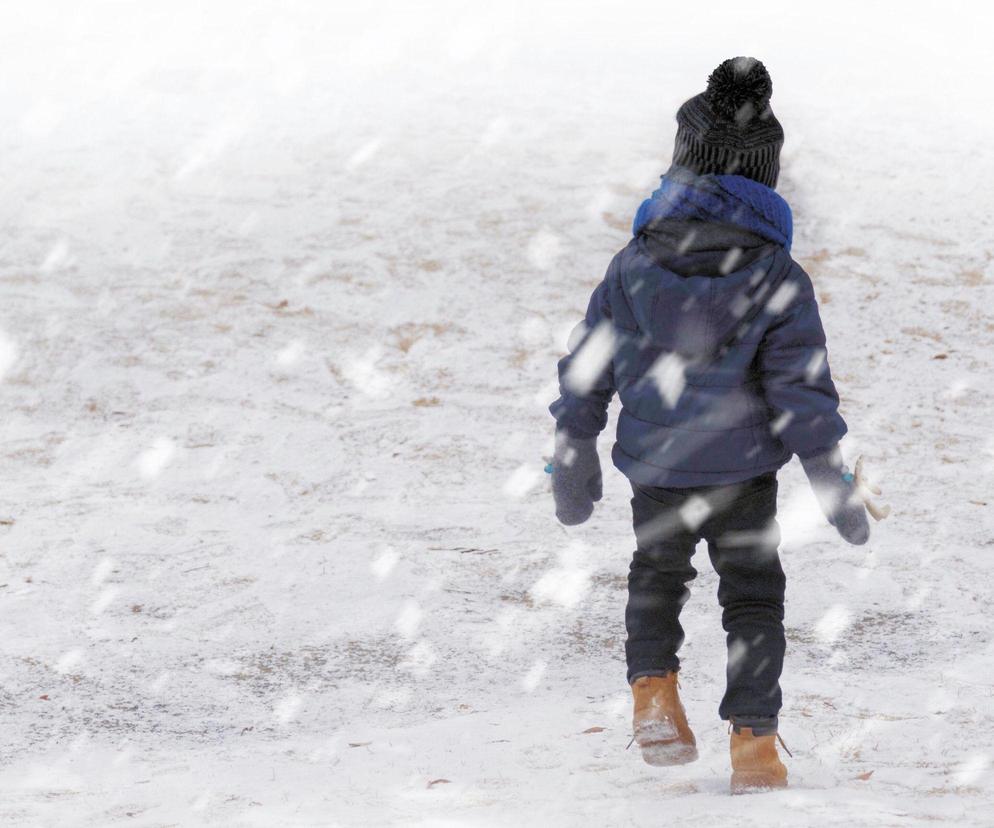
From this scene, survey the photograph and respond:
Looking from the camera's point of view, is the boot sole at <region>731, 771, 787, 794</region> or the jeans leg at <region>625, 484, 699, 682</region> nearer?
the boot sole at <region>731, 771, 787, 794</region>

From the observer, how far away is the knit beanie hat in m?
2.61

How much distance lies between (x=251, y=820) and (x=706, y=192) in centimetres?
183

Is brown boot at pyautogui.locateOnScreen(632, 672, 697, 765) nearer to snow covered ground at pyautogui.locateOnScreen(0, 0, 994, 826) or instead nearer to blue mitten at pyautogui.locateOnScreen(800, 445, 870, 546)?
snow covered ground at pyautogui.locateOnScreen(0, 0, 994, 826)

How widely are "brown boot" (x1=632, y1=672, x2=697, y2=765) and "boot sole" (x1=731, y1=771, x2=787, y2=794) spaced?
6.3 inches

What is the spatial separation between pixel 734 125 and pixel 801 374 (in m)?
0.59

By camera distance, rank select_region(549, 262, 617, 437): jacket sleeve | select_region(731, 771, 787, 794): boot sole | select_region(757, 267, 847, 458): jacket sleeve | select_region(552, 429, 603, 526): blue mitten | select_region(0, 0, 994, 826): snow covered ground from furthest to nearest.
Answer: select_region(0, 0, 994, 826): snow covered ground
select_region(552, 429, 603, 526): blue mitten
select_region(549, 262, 617, 437): jacket sleeve
select_region(731, 771, 787, 794): boot sole
select_region(757, 267, 847, 458): jacket sleeve

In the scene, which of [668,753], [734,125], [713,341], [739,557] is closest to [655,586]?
[739,557]

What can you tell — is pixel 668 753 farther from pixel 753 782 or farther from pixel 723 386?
pixel 723 386

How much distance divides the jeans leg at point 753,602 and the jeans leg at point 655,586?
0.12m

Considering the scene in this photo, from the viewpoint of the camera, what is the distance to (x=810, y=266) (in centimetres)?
802

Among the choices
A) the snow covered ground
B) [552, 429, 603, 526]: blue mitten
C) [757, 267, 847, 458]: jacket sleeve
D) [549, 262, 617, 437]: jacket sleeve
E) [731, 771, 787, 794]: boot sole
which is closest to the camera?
[757, 267, 847, 458]: jacket sleeve

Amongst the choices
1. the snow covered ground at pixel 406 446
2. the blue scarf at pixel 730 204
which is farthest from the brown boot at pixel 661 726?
the blue scarf at pixel 730 204

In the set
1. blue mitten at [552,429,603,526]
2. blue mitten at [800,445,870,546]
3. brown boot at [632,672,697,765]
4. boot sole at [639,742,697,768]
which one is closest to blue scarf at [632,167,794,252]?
blue mitten at [800,445,870,546]

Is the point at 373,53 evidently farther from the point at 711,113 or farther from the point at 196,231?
the point at 711,113
